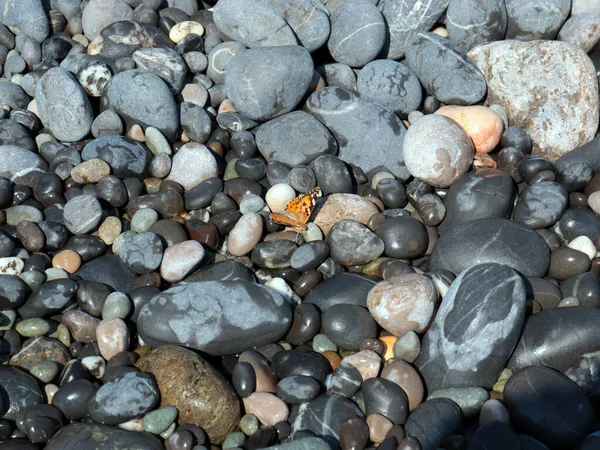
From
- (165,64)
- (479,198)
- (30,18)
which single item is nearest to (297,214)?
(479,198)

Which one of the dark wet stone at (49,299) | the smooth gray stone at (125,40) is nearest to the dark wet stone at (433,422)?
the dark wet stone at (49,299)

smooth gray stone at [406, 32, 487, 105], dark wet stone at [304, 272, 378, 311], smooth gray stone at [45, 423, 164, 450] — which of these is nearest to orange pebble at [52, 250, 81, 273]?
smooth gray stone at [45, 423, 164, 450]

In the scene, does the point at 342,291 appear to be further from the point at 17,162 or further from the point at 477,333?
the point at 17,162

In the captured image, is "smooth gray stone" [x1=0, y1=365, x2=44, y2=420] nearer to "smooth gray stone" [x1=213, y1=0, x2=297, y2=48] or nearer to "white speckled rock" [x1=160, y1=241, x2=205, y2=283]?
"white speckled rock" [x1=160, y1=241, x2=205, y2=283]

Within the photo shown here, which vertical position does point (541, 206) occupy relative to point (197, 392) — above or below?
above

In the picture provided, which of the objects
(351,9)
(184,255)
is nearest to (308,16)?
(351,9)

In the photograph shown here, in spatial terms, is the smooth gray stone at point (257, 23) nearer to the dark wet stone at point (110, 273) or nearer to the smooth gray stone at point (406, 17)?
the smooth gray stone at point (406, 17)
